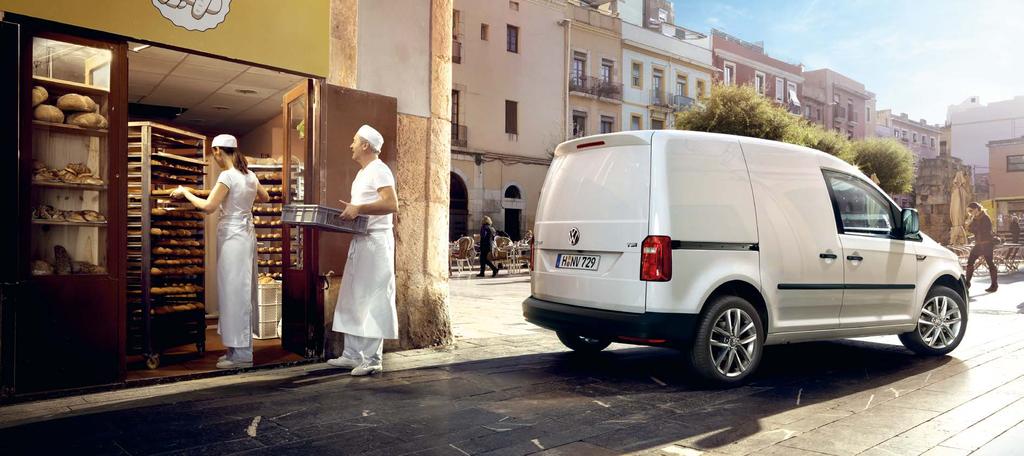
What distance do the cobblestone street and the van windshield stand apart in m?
1.27

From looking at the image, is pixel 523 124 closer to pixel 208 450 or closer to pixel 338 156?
pixel 338 156

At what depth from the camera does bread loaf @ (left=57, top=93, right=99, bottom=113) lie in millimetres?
5113

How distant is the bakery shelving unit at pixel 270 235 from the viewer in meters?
7.89

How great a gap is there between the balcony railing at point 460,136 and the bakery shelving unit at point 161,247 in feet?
72.5

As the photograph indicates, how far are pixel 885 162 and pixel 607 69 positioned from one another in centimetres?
1723

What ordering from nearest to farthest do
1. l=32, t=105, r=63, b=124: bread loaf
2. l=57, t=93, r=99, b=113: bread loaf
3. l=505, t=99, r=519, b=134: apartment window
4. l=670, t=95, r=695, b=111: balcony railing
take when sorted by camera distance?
l=32, t=105, r=63, b=124: bread loaf < l=57, t=93, r=99, b=113: bread loaf < l=505, t=99, r=519, b=134: apartment window < l=670, t=95, r=695, b=111: balcony railing

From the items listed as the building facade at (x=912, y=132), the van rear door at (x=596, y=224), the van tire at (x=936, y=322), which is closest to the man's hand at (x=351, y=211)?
the van rear door at (x=596, y=224)

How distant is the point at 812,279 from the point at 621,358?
5.83 feet

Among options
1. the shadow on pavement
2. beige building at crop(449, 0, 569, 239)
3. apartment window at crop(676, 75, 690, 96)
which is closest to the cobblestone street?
the shadow on pavement

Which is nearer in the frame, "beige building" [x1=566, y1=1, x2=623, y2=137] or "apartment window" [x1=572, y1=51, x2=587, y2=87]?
"beige building" [x1=566, y1=1, x2=623, y2=137]

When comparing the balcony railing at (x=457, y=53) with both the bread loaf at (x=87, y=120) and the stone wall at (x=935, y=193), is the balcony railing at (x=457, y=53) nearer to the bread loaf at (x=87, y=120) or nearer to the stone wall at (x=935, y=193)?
the stone wall at (x=935, y=193)

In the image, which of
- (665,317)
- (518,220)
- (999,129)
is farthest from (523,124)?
(999,129)

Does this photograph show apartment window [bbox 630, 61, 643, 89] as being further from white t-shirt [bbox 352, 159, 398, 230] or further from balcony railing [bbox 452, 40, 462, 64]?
white t-shirt [bbox 352, 159, 398, 230]

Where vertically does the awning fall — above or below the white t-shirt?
above
